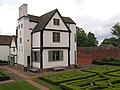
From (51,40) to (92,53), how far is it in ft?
42.7

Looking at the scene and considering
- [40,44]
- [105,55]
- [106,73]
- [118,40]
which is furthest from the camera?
[118,40]

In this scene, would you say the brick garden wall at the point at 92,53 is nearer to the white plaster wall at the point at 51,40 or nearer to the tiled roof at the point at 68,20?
the tiled roof at the point at 68,20

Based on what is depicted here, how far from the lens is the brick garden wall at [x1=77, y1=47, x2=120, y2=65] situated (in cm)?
4241

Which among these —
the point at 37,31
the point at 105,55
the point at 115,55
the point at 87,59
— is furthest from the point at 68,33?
the point at 115,55

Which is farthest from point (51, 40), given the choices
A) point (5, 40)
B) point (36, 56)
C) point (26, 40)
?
point (5, 40)

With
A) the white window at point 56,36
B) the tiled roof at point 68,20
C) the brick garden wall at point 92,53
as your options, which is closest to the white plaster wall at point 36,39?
the white window at point 56,36

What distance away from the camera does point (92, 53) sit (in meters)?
43.3

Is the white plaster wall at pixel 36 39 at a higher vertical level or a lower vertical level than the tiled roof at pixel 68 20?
lower

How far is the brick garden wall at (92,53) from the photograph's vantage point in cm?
4241

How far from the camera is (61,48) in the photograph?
35000 mm

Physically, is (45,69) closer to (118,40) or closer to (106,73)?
(106,73)

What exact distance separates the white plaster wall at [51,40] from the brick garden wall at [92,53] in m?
8.13

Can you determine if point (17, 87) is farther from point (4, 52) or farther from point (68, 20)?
point (4, 52)

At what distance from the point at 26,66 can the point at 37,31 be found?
276 inches
